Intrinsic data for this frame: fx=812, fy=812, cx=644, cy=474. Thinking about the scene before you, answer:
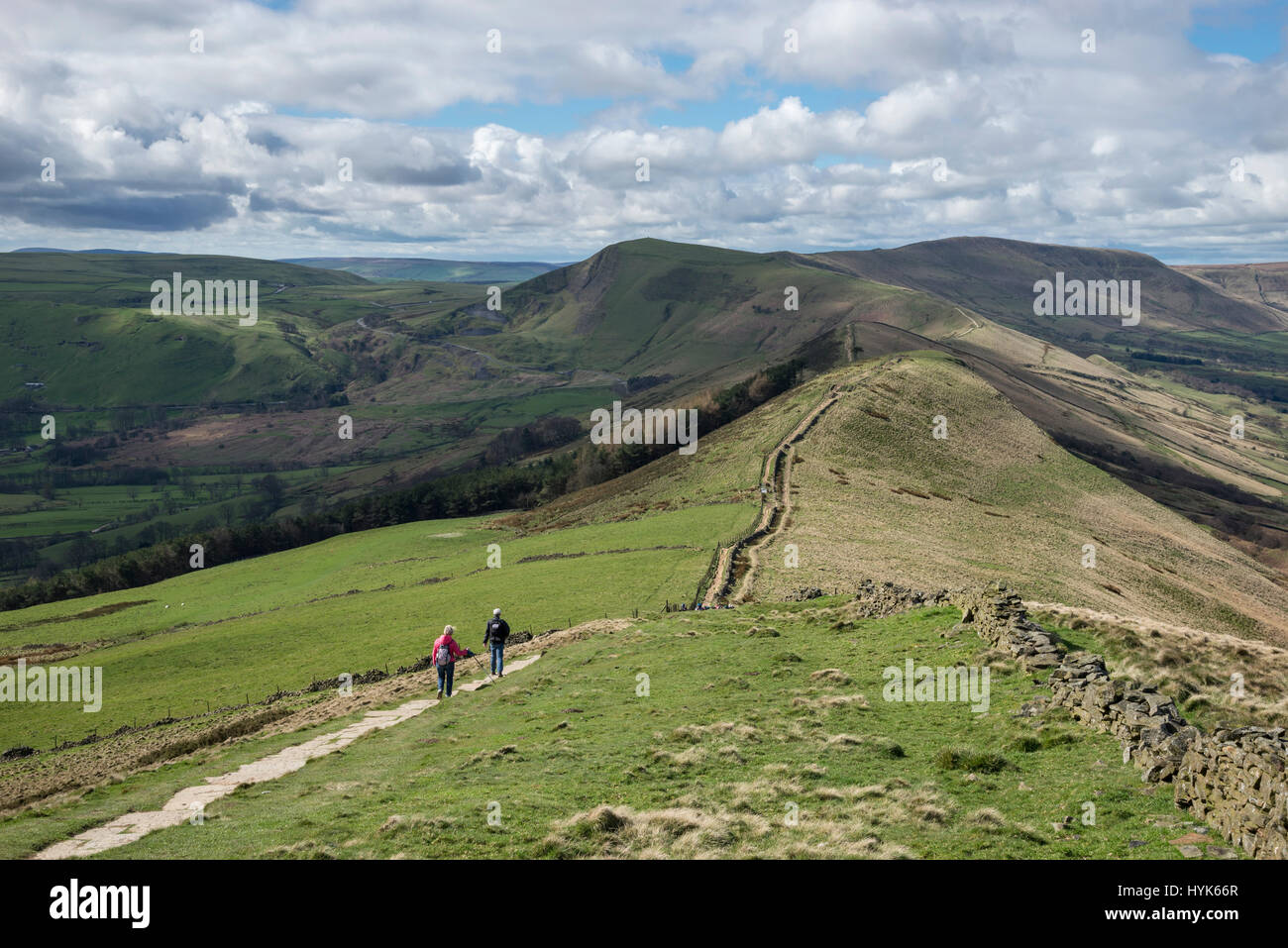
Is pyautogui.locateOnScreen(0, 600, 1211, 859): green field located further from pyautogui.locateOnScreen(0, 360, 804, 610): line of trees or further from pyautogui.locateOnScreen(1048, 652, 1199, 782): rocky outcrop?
pyautogui.locateOnScreen(0, 360, 804, 610): line of trees

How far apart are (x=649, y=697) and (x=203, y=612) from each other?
64622 millimetres

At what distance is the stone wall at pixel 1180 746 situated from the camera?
13.8 meters

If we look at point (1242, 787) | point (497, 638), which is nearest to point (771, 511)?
point (497, 638)

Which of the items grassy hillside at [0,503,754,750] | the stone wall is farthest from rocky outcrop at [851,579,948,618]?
grassy hillside at [0,503,754,750]

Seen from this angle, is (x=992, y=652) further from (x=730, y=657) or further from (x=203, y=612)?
(x=203, y=612)

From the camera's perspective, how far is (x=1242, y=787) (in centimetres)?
1438

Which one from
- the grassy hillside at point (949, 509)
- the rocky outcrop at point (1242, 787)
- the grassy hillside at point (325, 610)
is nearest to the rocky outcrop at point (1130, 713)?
the rocky outcrop at point (1242, 787)

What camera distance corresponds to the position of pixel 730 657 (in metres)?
34.4

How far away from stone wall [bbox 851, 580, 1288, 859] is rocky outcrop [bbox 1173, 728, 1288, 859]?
2 cm

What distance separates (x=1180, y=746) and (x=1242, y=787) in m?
3.46

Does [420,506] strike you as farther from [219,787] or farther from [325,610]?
[219,787]

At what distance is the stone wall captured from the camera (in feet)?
45.1
